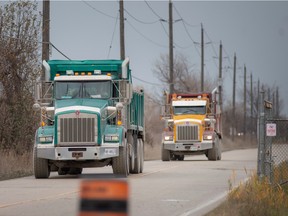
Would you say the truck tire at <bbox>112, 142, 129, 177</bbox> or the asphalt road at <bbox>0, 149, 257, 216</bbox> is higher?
the truck tire at <bbox>112, 142, 129, 177</bbox>

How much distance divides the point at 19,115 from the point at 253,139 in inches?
3363

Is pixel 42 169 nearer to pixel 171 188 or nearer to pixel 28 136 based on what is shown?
pixel 171 188

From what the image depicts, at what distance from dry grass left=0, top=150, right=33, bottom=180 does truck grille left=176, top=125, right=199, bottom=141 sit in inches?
459

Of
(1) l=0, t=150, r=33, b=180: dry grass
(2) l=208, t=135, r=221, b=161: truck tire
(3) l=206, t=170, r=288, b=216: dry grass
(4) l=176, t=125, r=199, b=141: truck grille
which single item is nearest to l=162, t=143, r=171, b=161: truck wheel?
(4) l=176, t=125, r=199, b=141: truck grille

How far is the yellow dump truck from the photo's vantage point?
3981cm

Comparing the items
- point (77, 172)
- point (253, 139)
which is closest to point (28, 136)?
point (77, 172)

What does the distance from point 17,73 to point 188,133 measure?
36.7ft

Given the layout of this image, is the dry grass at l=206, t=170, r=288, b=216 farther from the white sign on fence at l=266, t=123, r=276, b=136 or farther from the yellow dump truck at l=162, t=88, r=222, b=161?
the yellow dump truck at l=162, t=88, r=222, b=161

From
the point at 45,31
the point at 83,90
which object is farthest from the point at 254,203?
the point at 45,31

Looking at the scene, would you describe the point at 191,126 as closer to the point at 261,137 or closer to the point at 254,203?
the point at 261,137

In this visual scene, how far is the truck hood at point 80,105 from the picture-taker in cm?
2216

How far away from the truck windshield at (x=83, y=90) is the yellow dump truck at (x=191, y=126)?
1654 centimetres

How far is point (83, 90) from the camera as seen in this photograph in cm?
2362

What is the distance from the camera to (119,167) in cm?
2244
